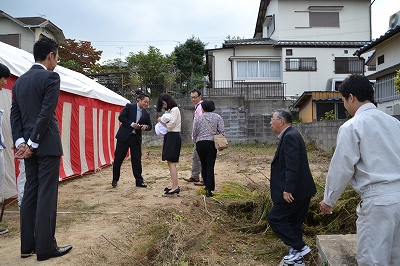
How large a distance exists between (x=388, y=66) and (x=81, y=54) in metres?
18.3

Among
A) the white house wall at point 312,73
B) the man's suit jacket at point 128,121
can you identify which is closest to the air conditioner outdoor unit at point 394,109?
the white house wall at point 312,73

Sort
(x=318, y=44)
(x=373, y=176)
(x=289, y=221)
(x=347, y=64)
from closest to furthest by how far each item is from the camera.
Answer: (x=373, y=176) < (x=289, y=221) < (x=318, y=44) < (x=347, y=64)

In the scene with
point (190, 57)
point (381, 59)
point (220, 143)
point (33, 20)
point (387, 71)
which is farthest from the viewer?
point (190, 57)

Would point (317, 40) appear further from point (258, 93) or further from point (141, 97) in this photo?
point (141, 97)

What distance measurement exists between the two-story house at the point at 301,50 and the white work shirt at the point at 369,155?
18.5 meters

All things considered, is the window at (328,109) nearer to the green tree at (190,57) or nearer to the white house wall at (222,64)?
the white house wall at (222,64)

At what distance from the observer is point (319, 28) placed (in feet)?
→ 72.2

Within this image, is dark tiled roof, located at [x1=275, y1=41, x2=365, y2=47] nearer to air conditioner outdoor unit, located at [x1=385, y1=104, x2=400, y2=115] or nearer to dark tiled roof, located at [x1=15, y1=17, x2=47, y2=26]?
air conditioner outdoor unit, located at [x1=385, y1=104, x2=400, y2=115]

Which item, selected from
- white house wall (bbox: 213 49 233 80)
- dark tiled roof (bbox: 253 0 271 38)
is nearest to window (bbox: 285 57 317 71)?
white house wall (bbox: 213 49 233 80)

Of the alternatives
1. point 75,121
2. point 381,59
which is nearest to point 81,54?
point 75,121

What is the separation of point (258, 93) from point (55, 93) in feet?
52.5

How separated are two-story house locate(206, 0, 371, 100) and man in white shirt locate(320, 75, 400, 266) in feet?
60.7

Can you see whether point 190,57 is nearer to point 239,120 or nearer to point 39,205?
point 239,120

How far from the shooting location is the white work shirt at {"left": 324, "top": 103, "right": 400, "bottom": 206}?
2.00 m
